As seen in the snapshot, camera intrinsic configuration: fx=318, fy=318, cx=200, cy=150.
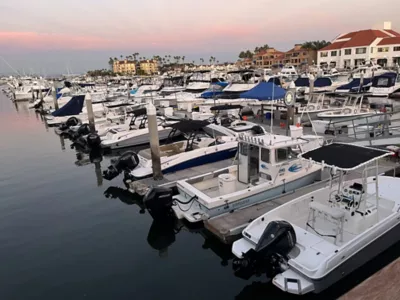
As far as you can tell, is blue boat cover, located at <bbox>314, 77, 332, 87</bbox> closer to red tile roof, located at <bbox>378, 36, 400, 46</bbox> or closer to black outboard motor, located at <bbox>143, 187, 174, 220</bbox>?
black outboard motor, located at <bbox>143, 187, 174, 220</bbox>

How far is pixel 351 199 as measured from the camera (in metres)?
6.84

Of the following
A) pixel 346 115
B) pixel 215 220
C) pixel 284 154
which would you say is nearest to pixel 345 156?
pixel 284 154

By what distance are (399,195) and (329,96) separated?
1726 centimetres

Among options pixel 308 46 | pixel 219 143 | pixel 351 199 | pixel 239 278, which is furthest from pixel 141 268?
pixel 308 46

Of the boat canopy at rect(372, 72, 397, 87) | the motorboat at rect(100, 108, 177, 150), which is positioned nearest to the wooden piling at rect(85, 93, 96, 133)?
the motorboat at rect(100, 108, 177, 150)

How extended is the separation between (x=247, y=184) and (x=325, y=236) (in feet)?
10.7

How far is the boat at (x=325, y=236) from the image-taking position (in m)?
5.96

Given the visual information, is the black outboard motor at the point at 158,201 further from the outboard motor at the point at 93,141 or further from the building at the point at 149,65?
the building at the point at 149,65

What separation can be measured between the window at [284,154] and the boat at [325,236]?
190 cm

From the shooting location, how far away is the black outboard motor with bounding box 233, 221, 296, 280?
620cm

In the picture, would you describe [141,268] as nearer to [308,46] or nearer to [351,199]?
[351,199]

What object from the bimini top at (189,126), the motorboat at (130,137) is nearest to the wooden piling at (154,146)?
the bimini top at (189,126)

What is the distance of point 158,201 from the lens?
9156 millimetres

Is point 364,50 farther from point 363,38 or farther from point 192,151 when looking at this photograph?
point 192,151
